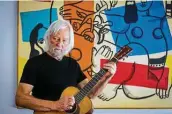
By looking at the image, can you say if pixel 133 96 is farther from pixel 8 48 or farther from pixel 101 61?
pixel 8 48

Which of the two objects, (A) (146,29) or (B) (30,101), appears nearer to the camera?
(B) (30,101)

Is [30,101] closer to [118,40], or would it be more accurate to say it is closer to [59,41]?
[59,41]

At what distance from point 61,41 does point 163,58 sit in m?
0.80

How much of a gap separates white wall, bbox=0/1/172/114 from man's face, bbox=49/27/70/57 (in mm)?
438

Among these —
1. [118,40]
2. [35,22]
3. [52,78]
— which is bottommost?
[52,78]

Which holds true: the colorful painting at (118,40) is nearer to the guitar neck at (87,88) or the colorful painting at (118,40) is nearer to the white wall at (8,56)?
the white wall at (8,56)

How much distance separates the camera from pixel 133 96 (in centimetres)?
177

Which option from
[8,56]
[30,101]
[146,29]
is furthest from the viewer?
[146,29]

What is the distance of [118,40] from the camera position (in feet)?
5.76

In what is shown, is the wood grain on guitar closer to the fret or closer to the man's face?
the fret

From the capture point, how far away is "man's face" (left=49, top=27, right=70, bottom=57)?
133 centimetres

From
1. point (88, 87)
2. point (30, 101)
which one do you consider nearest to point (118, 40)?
point (88, 87)

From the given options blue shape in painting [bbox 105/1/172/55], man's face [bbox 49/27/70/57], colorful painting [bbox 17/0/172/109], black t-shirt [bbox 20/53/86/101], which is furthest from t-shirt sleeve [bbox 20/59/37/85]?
blue shape in painting [bbox 105/1/172/55]

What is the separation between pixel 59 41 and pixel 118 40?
0.55 m
